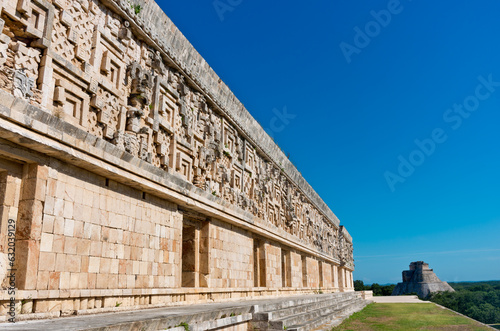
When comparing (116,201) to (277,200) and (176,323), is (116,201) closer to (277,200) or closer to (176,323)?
(176,323)

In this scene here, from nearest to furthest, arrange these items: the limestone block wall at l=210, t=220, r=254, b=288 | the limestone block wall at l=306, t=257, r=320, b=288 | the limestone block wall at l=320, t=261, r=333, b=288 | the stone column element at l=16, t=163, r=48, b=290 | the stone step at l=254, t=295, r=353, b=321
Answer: the stone column element at l=16, t=163, r=48, b=290
the stone step at l=254, t=295, r=353, b=321
the limestone block wall at l=210, t=220, r=254, b=288
the limestone block wall at l=306, t=257, r=320, b=288
the limestone block wall at l=320, t=261, r=333, b=288

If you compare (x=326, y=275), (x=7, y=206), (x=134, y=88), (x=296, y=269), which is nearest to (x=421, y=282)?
(x=326, y=275)

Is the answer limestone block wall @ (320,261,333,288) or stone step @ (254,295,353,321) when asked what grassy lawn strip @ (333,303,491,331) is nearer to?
stone step @ (254,295,353,321)

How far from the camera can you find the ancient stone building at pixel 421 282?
55.1 meters

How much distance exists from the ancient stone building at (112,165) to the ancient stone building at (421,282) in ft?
177

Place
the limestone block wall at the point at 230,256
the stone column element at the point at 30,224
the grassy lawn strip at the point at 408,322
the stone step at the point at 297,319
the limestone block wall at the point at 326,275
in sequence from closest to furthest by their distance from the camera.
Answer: the stone column element at the point at 30,224 → the stone step at the point at 297,319 → the limestone block wall at the point at 230,256 → the grassy lawn strip at the point at 408,322 → the limestone block wall at the point at 326,275

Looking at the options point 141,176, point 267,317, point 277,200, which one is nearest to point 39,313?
point 141,176

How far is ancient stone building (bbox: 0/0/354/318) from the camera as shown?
4.14 meters

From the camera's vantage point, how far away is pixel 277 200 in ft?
44.2

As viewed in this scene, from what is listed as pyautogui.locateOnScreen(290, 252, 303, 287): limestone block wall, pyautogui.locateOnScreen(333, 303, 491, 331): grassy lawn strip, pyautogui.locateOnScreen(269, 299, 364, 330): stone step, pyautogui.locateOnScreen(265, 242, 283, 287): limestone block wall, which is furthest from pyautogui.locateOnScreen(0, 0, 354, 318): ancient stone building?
pyautogui.locateOnScreen(290, 252, 303, 287): limestone block wall

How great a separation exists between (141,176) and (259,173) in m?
6.26

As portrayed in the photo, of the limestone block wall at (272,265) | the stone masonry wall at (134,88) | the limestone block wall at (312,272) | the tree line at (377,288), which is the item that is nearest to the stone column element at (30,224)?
the stone masonry wall at (134,88)

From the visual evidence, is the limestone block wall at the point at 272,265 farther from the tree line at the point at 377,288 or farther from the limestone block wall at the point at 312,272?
the tree line at the point at 377,288

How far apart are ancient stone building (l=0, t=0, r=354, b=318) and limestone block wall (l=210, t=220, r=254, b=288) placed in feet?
0.15
